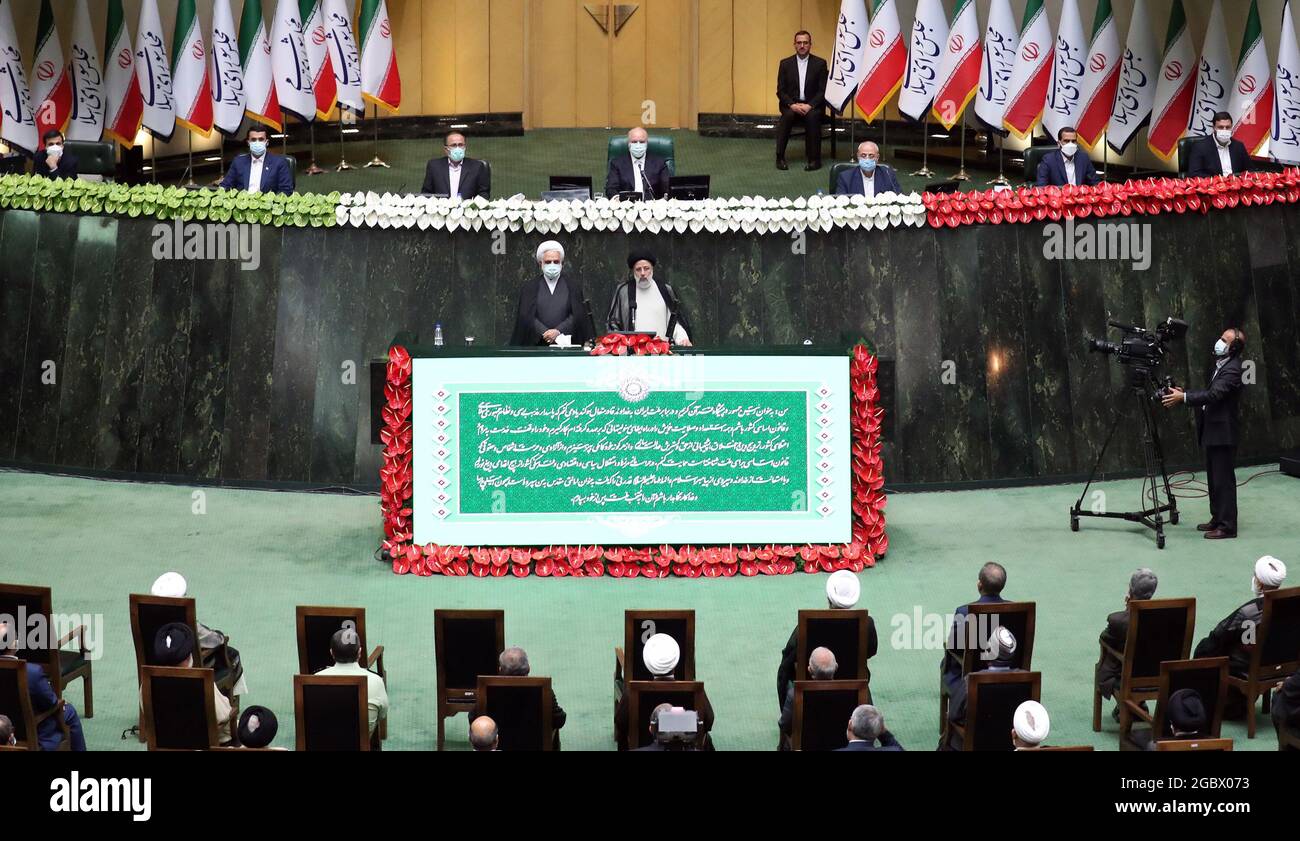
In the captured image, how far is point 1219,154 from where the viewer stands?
1762 cm

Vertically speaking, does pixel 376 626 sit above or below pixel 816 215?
below

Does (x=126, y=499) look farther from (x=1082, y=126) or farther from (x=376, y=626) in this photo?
(x=1082, y=126)

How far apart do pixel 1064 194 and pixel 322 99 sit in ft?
35.5

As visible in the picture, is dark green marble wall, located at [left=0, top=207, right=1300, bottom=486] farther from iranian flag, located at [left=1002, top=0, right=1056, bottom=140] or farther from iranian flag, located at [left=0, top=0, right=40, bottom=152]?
iranian flag, located at [left=1002, top=0, right=1056, bottom=140]

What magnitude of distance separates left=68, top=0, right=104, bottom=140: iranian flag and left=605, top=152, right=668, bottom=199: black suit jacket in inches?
315

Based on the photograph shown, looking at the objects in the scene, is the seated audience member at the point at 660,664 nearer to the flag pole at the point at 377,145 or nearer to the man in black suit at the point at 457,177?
the man in black suit at the point at 457,177

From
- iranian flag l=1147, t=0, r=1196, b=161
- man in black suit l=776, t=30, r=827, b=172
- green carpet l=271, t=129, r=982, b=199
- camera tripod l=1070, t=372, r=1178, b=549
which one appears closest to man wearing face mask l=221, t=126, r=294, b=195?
green carpet l=271, t=129, r=982, b=199

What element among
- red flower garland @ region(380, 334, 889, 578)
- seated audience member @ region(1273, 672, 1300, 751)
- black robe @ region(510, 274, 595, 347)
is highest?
black robe @ region(510, 274, 595, 347)

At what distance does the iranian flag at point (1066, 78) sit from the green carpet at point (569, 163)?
113 centimetres

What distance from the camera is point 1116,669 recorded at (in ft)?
32.5

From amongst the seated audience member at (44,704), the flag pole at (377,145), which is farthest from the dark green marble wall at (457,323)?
the flag pole at (377,145)

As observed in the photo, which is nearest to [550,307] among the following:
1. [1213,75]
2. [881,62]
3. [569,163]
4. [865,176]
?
[865,176]

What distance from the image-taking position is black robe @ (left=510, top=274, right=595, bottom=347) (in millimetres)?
13766
